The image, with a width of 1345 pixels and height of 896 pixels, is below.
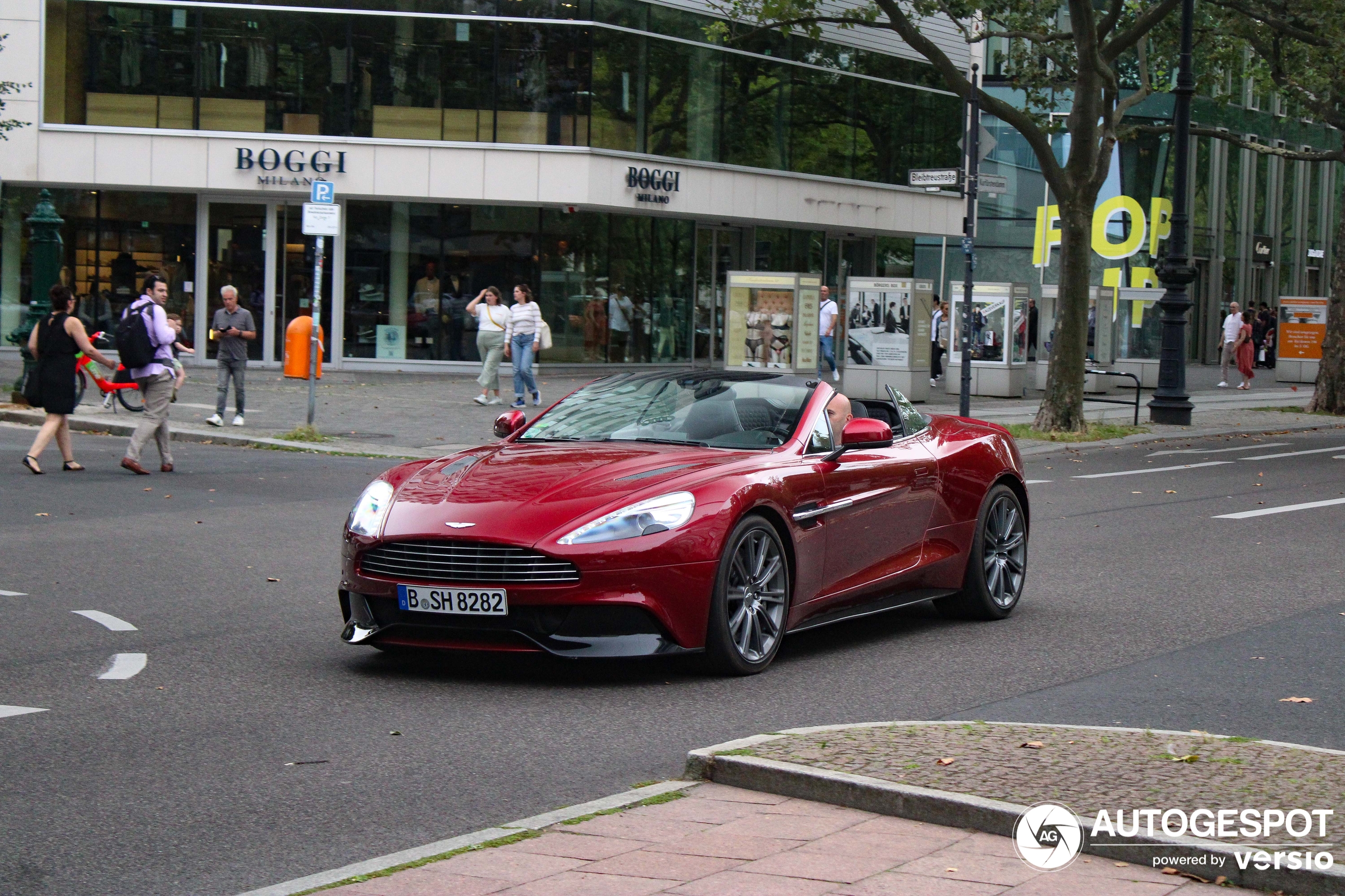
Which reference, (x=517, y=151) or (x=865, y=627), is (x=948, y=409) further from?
(x=865, y=627)

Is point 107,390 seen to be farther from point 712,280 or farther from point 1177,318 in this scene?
point 712,280

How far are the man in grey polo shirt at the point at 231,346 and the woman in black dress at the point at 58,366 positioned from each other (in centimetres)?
464

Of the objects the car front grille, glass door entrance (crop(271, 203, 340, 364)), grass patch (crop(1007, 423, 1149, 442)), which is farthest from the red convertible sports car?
glass door entrance (crop(271, 203, 340, 364))

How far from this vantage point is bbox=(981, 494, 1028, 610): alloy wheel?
30.2ft

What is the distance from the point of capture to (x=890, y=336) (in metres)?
30.1

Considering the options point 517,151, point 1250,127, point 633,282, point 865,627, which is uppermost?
point 1250,127

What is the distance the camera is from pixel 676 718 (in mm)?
6504

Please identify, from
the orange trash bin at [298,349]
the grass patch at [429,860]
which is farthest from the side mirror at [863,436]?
the orange trash bin at [298,349]

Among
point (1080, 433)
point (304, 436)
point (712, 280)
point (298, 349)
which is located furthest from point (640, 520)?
point (712, 280)

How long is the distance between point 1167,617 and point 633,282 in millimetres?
26876

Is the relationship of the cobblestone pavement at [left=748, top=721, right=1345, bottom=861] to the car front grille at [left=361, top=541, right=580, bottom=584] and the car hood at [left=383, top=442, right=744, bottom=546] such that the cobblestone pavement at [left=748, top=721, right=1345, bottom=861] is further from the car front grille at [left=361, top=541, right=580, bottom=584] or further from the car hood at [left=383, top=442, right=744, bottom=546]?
the car hood at [left=383, top=442, right=744, bottom=546]

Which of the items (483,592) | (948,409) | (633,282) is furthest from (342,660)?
(633,282)

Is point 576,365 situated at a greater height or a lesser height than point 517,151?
lesser

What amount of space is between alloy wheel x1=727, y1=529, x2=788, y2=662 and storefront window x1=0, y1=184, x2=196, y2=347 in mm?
27010
